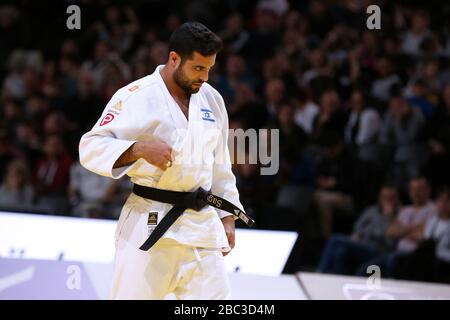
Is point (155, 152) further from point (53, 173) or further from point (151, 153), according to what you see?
point (53, 173)

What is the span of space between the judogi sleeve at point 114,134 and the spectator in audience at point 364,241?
3.75 m

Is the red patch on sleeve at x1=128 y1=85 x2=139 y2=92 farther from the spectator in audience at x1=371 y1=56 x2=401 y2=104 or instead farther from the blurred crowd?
the spectator in audience at x1=371 y1=56 x2=401 y2=104

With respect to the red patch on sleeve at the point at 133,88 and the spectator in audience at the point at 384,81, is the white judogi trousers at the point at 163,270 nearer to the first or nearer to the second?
the red patch on sleeve at the point at 133,88

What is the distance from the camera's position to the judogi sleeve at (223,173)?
14.6ft

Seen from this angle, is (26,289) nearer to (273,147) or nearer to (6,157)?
(273,147)

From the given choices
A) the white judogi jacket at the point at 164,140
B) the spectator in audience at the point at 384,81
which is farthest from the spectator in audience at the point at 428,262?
the white judogi jacket at the point at 164,140

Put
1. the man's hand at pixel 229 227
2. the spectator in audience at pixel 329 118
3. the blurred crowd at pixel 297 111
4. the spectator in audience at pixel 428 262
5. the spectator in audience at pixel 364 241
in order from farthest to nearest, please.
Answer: the spectator in audience at pixel 329 118 < the spectator in audience at pixel 364 241 < the blurred crowd at pixel 297 111 < the spectator in audience at pixel 428 262 < the man's hand at pixel 229 227

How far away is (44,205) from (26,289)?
2464 millimetres

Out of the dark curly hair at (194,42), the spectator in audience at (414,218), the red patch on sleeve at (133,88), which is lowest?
the spectator in audience at (414,218)

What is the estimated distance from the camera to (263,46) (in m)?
8.91

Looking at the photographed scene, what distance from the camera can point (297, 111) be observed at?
8344 millimetres

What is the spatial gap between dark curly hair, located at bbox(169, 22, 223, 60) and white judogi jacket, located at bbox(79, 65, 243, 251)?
20 cm

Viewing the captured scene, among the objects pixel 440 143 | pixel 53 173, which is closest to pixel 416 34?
pixel 440 143

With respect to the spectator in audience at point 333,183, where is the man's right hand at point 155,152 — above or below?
above
